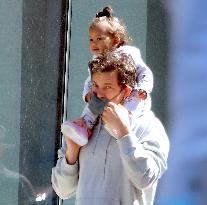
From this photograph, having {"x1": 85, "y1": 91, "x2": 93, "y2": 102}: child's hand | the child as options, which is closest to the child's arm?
the child

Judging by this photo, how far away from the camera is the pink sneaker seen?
3086 millimetres

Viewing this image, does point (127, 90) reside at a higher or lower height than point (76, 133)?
higher

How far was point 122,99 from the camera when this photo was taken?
3.13 m

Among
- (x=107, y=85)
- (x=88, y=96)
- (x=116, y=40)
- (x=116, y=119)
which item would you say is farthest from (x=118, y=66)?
(x=116, y=40)

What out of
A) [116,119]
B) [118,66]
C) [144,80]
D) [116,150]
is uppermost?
[118,66]

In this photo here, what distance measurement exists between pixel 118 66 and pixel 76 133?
34cm

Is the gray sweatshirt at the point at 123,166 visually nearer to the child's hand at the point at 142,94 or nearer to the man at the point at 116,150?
the man at the point at 116,150

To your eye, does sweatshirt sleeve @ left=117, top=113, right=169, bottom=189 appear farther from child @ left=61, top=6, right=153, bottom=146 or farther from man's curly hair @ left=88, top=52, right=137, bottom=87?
man's curly hair @ left=88, top=52, right=137, bottom=87

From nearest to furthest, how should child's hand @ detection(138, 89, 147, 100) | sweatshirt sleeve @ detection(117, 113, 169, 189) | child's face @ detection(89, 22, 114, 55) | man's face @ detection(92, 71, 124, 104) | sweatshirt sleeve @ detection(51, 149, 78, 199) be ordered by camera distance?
sweatshirt sleeve @ detection(117, 113, 169, 189), man's face @ detection(92, 71, 124, 104), sweatshirt sleeve @ detection(51, 149, 78, 199), child's hand @ detection(138, 89, 147, 100), child's face @ detection(89, 22, 114, 55)

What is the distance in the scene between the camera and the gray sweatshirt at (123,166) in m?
2.95

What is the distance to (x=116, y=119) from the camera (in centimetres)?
298

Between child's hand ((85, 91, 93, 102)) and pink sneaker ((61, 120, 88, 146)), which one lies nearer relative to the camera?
pink sneaker ((61, 120, 88, 146))

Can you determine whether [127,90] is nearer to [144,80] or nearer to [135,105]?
[135,105]

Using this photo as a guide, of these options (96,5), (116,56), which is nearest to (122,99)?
(116,56)
